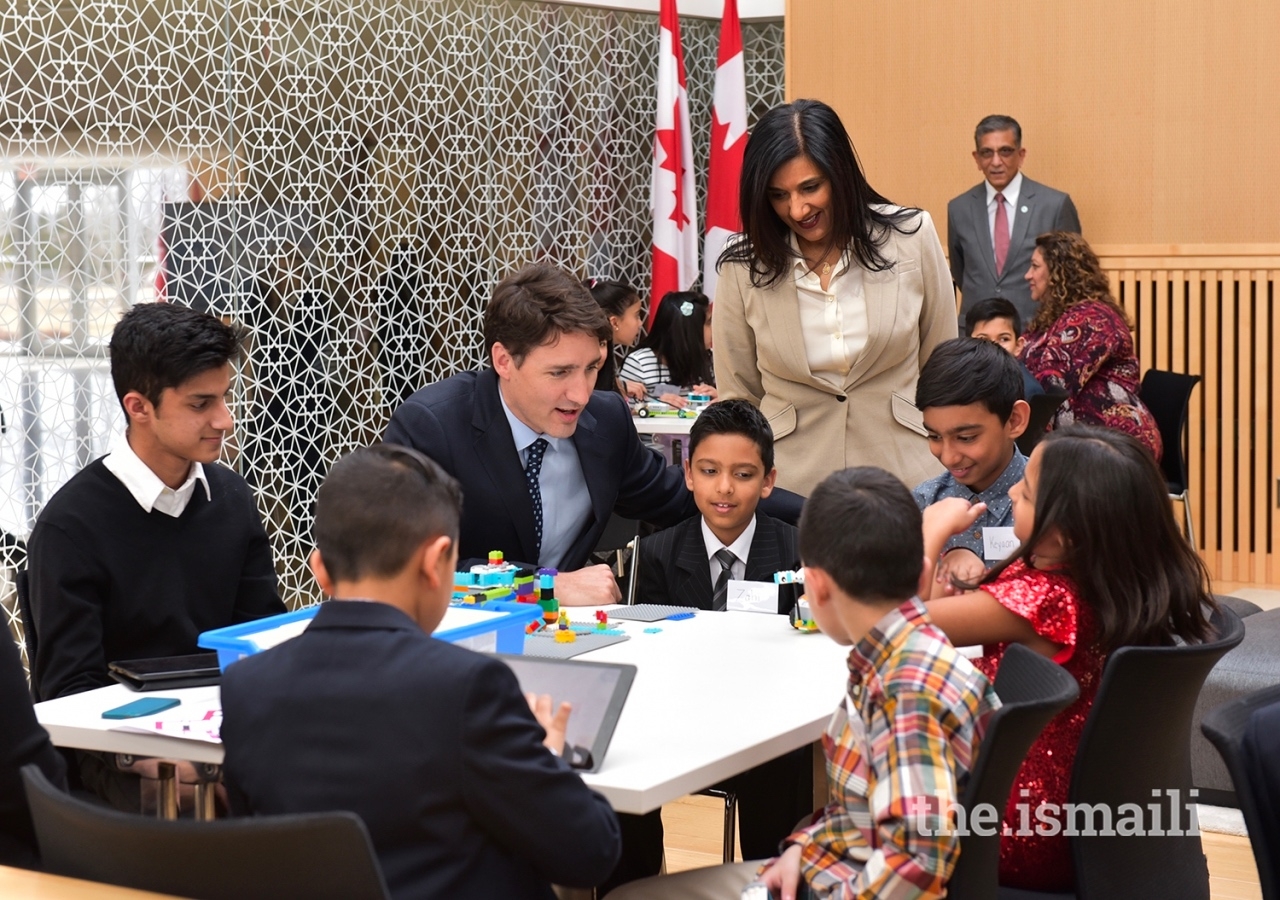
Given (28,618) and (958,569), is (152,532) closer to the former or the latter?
(28,618)

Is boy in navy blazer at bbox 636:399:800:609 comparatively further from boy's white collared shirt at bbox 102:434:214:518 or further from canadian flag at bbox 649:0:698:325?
canadian flag at bbox 649:0:698:325

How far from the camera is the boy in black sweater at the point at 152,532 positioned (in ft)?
8.16

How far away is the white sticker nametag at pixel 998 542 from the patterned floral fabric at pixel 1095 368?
10.2 ft

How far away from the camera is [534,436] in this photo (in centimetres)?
318

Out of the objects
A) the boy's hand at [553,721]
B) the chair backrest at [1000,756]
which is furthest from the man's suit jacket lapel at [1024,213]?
the boy's hand at [553,721]

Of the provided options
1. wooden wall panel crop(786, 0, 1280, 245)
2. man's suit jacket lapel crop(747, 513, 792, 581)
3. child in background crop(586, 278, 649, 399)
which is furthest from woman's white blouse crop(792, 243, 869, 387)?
wooden wall panel crop(786, 0, 1280, 245)

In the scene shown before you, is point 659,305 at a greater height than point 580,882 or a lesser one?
greater

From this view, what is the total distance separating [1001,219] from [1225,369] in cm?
133

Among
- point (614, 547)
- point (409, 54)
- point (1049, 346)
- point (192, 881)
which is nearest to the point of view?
point (192, 881)

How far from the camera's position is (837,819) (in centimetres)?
184

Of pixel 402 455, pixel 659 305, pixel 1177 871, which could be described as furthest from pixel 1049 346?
pixel 402 455

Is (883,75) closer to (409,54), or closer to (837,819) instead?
(409,54)

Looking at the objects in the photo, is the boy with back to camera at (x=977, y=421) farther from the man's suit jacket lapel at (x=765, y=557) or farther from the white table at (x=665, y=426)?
the white table at (x=665, y=426)

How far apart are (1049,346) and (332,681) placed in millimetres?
4797
